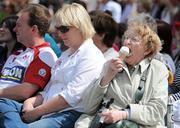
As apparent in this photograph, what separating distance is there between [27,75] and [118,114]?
1.24 metres

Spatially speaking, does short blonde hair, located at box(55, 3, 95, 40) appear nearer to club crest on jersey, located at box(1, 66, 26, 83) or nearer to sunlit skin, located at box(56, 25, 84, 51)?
sunlit skin, located at box(56, 25, 84, 51)

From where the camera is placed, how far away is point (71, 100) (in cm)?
482

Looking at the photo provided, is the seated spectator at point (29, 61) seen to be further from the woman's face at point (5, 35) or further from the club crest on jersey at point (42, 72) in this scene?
the woman's face at point (5, 35)

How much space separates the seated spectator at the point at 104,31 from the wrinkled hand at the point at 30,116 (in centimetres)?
138

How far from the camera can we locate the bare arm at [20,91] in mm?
5250

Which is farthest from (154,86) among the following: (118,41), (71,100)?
(118,41)

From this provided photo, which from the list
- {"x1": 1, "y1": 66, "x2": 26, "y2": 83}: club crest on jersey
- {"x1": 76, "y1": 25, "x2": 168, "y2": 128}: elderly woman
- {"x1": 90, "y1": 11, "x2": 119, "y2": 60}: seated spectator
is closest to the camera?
{"x1": 76, "y1": 25, "x2": 168, "y2": 128}: elderly woman

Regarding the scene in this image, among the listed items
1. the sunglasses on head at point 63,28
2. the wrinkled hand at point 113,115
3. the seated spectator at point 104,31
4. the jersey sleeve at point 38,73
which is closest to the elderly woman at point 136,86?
the wrinkled hand at point 113,115

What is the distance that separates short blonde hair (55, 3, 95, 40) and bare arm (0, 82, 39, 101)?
2.36 ft

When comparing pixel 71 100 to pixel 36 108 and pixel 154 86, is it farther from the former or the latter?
pixel 154 86

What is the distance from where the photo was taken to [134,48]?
4625 millimetres

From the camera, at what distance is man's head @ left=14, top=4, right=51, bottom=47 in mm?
5488

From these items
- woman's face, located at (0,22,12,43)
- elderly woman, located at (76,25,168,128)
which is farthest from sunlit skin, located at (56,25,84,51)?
woman's face, located at (0,22,12,43)

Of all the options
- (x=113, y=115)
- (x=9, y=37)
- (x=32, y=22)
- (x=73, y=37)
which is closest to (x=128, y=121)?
(x=113, y=115)
